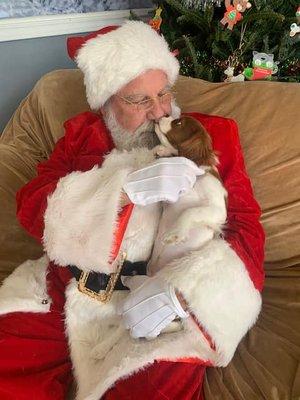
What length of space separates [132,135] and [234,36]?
2.88ft

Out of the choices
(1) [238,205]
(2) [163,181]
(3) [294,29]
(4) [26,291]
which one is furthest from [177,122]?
(3) [294,29]

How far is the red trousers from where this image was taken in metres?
1.14

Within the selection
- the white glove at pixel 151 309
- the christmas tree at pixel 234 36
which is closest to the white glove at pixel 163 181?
the white glove at pixel 151 309

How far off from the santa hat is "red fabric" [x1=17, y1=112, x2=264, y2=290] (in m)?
0.13

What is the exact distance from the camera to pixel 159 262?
1237mm

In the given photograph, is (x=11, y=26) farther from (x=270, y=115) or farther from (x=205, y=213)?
(x=205, y=213)

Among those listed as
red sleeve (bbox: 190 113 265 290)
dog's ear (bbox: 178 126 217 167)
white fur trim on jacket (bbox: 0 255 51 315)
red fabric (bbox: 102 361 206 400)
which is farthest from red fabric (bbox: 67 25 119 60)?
red fabric (bbox: 102 361 206 400)

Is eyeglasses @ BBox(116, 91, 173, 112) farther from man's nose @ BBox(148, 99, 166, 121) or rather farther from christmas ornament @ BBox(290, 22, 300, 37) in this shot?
christmas ornament @ BBox(290, 22, 300, 37)

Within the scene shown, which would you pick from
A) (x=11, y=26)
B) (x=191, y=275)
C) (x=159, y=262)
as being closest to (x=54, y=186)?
(x=159, y=262)

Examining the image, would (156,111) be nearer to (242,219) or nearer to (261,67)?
(242,219)

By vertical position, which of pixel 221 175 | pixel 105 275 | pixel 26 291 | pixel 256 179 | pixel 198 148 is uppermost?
pixel 198 148

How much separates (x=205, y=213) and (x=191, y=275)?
6.2 inches

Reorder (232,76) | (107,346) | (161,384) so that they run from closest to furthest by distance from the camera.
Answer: (161,384), (107,346), (232,76)

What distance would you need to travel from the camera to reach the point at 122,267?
129 cm
